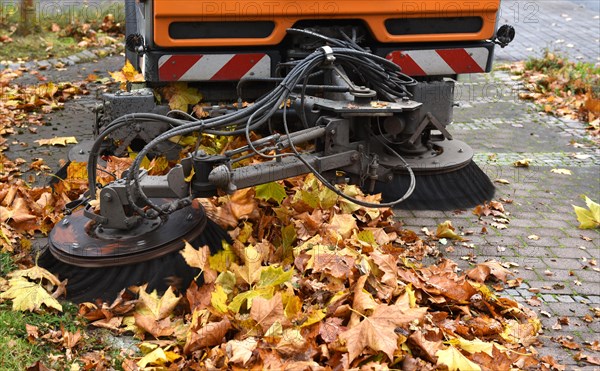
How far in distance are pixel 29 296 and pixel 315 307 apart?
1310mm

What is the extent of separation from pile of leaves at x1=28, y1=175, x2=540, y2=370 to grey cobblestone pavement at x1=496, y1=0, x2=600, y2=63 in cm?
723

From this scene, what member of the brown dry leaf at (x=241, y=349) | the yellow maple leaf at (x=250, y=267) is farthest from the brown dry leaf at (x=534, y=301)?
the brown dry leaf at (x=241, y=349)

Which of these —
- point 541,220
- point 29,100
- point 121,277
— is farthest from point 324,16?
point 29,100

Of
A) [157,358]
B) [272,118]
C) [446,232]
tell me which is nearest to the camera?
[157,358]

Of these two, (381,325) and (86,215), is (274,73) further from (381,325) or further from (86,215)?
(381,325)

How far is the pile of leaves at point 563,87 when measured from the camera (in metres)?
7.20

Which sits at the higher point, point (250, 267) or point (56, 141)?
point (250, 267)

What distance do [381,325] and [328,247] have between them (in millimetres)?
776

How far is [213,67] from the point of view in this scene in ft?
15.6

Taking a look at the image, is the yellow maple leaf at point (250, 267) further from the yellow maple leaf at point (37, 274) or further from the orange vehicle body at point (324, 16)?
the orange vehicle body at point (324, 16)

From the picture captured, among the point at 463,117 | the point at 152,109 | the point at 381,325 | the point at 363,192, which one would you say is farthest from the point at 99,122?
the point at 463,117

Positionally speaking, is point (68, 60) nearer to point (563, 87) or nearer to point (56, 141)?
point (56, 141)

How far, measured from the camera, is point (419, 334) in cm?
286

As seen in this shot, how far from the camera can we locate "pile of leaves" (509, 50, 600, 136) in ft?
23.6
